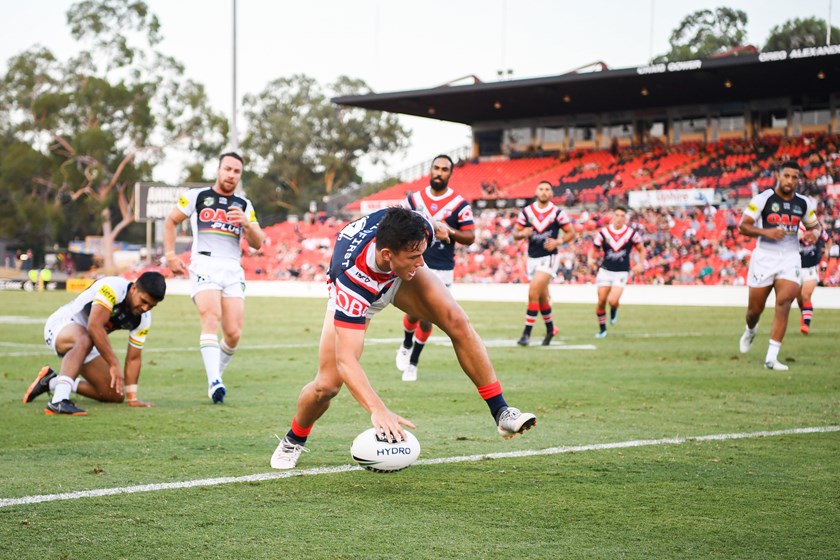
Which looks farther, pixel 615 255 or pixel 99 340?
pixel 615 255

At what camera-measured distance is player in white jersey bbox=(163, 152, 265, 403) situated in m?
9.55

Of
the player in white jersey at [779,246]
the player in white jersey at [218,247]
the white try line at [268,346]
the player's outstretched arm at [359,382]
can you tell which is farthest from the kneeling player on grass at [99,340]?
the player in white jersey at [779,246]

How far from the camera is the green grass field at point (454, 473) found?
172 inches

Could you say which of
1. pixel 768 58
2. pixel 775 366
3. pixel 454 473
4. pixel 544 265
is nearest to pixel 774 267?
pixel 775 366

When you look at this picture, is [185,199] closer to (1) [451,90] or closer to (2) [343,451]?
(2) [343,451]

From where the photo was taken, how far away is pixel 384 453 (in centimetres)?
523

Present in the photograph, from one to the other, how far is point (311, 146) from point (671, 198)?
51373 millimetres

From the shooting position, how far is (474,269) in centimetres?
4134

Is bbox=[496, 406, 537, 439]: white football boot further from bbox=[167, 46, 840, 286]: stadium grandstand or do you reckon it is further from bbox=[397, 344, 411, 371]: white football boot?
bbox=[167, 46, 840, 286]: stadium grandstand

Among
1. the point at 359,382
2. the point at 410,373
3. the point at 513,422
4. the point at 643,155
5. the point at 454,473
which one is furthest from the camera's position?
the point at 643,155

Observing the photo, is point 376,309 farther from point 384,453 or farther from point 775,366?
point 775,366

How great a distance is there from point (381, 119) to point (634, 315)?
63890mm

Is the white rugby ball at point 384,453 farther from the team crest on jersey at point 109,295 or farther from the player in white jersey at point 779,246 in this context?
the player in white jersey at point 779,246

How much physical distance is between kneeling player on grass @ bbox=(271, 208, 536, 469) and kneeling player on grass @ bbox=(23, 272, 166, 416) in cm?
285
